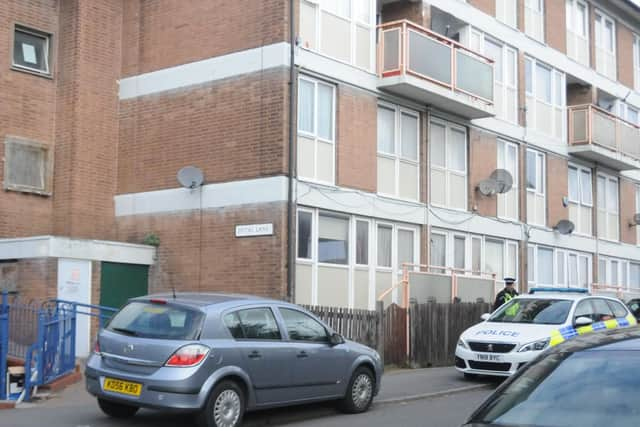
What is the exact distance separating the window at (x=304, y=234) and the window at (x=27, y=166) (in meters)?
5.92

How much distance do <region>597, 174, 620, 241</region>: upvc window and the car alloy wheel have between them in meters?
21.5

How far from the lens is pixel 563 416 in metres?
4.35

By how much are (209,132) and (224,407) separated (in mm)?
9699

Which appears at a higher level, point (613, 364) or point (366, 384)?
point (613, 364)

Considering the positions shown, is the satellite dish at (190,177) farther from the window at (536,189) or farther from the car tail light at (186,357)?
the window at (536,189)

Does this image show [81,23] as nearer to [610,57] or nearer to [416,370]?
[416,370]

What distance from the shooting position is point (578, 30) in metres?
28.4

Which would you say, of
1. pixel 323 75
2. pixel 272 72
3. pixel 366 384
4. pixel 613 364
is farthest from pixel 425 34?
pixel 613 364

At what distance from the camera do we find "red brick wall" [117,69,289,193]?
17.0m

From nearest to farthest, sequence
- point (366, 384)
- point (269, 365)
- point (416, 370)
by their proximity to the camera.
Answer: point (269, 365) < point (366, 384) < point (416, 370)

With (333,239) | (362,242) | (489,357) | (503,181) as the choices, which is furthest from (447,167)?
(489,357)

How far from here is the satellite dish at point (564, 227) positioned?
25.5 meters

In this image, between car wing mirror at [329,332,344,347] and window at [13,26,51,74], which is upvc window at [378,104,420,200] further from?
car wing mirror at [329,332,344,347]

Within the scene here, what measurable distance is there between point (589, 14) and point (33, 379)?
23407 millimetres
